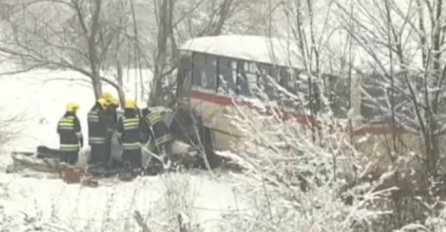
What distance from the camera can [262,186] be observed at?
24.0 feet

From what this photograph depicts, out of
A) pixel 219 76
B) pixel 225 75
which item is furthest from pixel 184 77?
pixel 225 75

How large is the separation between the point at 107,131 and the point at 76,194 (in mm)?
3262

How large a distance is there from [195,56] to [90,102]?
11.7 metres

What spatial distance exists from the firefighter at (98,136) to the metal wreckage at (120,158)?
0.18 m

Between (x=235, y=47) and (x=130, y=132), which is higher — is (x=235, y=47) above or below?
above

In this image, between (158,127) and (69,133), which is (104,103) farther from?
(158,127)

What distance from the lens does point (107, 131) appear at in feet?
58.0

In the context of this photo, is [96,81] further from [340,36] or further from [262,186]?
[262,186]

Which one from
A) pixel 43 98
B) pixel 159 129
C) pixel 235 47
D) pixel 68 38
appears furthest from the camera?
pixel 43 98

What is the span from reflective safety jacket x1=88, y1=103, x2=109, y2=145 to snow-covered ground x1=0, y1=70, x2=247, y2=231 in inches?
50.8

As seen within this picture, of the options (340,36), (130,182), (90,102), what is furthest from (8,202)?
(90,102)

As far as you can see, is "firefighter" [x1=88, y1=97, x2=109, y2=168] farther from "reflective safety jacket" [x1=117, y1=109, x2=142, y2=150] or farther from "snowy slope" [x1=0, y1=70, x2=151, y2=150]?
"snowy slope" [x1=0, y1=70, x2=151, y2=150]

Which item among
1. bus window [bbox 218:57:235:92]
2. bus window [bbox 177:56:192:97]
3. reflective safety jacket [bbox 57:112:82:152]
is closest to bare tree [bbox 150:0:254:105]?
bus window [bbox 177:56:192:97]

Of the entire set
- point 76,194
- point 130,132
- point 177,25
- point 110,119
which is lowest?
point 76,194
